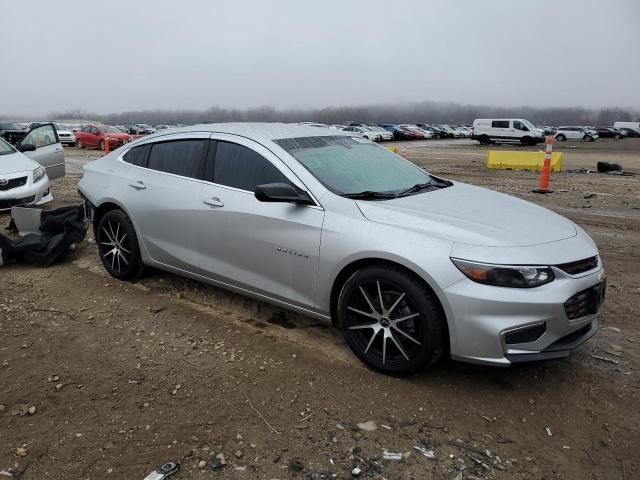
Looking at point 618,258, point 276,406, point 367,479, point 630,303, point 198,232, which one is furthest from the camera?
point 618,258

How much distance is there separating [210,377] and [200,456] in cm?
78

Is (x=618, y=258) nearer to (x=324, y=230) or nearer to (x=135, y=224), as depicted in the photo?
(x=324, y=230)

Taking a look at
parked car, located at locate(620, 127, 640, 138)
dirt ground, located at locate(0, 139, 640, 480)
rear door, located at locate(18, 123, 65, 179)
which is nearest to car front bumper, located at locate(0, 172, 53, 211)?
rear door, located at locate(18, 123, 65, 179)

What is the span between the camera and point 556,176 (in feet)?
48.2

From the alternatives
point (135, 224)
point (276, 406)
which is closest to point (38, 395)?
point (276, 406)

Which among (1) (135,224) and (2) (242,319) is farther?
(1) (135,224)

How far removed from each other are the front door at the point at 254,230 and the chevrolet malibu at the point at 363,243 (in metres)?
0.01

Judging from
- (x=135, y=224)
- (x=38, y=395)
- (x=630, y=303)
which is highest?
(x=135, y=224)

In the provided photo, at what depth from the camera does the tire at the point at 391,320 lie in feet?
10.0

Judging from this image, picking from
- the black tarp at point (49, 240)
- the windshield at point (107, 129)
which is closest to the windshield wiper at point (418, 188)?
the black tarp at point (49, 240)

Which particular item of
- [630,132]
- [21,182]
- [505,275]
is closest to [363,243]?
[505,275]

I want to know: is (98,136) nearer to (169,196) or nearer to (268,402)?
(169,196)

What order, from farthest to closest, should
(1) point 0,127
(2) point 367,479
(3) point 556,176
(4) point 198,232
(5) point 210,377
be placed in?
(1) point 0,127
(3) point 556,176
(4) point 198,232
(5) point 210,377
(2) point 367,479

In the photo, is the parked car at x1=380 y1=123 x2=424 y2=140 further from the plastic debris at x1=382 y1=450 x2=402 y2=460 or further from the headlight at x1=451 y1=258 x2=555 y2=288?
the plastic debris at x1=382 y1=450 x2=402 y2=460
